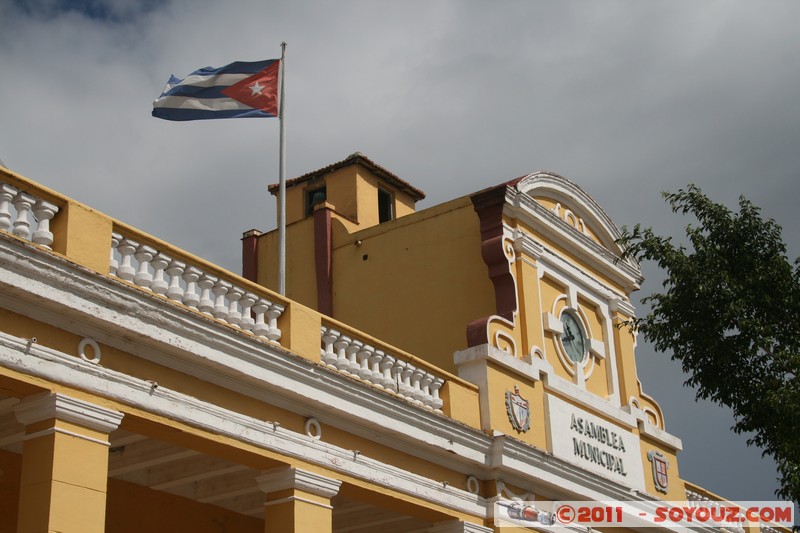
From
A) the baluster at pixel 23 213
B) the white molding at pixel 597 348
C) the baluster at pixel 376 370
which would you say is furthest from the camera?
the white molding at pixel 597 348

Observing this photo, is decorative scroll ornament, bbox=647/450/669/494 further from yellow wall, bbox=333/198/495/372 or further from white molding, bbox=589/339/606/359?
yellow wall, bbox=333/198/495/372

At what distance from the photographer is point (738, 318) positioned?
1425cm

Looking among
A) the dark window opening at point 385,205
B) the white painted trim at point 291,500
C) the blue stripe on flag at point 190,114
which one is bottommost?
the white painted trim at point 291,500

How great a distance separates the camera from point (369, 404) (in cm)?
1233

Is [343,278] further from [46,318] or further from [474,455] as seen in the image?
[46,318]

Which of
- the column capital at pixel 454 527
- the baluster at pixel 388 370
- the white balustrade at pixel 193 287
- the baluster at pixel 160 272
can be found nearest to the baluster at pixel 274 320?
the white balustrade at pixel 193 287

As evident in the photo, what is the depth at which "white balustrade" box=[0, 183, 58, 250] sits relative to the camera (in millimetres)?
9133

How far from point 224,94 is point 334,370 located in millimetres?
4422

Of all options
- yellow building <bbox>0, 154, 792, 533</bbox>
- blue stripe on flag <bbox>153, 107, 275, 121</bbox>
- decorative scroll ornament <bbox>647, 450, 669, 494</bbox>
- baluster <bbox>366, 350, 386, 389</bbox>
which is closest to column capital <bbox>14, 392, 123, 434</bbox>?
yellow building <bbox>0, 154, 792, 533</bbox>

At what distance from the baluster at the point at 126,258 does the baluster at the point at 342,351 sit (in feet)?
9.36

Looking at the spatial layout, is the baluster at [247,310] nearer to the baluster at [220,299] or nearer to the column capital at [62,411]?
the baluster at [220,299]

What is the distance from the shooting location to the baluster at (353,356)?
40.8 ft

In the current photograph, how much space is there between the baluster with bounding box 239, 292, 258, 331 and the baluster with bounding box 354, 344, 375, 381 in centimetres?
163

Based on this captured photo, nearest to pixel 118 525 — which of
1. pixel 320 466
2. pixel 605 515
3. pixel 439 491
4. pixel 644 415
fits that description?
pixel 320 466
